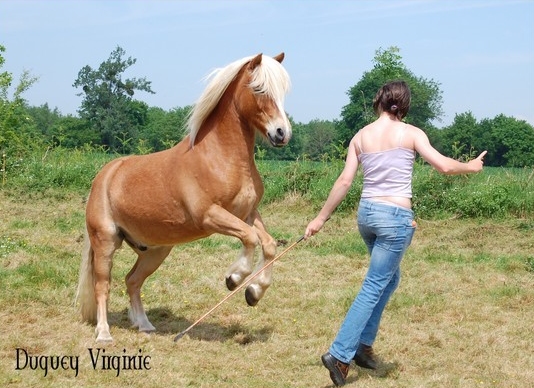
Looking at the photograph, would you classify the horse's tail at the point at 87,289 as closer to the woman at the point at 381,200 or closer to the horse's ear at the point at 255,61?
the horse's ear at the point at 255,61

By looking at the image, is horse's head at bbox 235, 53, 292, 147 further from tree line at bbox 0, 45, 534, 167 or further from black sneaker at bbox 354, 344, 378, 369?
tree line at bbox 0, 45, 534, 167

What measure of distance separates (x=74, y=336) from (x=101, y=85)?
40.7m

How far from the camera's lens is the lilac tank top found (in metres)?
4.39

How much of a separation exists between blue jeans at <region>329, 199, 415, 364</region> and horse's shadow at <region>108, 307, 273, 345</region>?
1.45 m

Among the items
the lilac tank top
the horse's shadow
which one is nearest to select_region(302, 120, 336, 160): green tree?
the horse's shadow

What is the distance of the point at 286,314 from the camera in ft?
21.6

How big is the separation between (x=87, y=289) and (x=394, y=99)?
3.21m

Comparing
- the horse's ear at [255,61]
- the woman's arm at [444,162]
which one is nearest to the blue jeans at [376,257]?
the woman's arm at [444,162]

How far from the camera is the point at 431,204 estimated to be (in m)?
11.7

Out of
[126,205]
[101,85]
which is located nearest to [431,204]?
[126,205]

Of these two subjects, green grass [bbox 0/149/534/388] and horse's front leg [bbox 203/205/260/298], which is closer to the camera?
green grass [bbox 0/149/534/388]

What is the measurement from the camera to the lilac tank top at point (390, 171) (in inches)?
173

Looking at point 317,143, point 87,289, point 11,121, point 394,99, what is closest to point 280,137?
point 394,99

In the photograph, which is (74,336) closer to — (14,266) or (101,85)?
(14,266)
